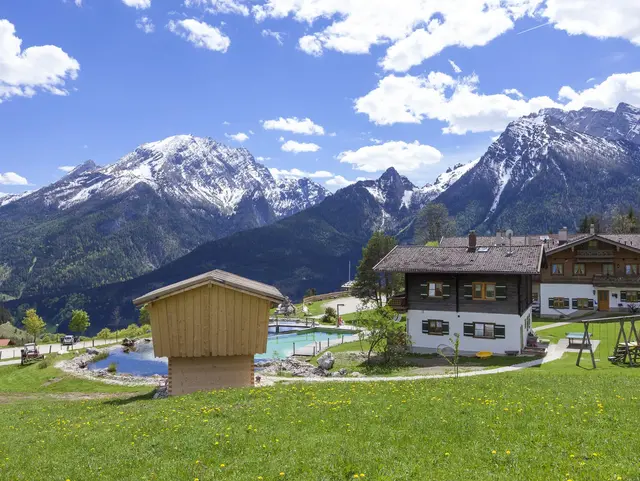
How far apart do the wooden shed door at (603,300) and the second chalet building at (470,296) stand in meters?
19.9

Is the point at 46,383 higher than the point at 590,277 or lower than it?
lower

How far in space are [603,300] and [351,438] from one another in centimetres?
5566

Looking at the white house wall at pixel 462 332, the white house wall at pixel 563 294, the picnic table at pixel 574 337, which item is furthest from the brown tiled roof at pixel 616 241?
the picnic table at pixel 574 337

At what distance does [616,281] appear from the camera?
5556cm

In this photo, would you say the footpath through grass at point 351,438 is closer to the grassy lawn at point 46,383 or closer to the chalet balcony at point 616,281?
the grassy lawn at point 46,383

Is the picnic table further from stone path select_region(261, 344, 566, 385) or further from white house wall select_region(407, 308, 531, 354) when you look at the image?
white house wall select_region(407, 308, 531, 354)

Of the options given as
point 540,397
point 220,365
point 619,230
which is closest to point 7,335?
point 220,365

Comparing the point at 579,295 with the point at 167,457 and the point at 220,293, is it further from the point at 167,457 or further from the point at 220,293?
the point at 167,457

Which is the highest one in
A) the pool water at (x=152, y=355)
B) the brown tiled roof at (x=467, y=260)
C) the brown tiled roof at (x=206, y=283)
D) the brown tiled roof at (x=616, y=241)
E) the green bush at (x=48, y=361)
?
the brown tiled roof at (x=616, y=241)

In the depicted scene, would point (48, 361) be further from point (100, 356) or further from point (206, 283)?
point (206, 283)

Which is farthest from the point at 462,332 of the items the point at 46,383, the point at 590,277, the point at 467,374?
the point at 46,383

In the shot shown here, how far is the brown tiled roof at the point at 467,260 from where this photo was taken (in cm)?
3903

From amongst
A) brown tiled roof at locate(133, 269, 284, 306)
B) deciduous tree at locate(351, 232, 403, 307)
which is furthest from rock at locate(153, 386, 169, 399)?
deciduous tree at locate(351, 232, 403, 307)

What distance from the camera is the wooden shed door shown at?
2244 inches
